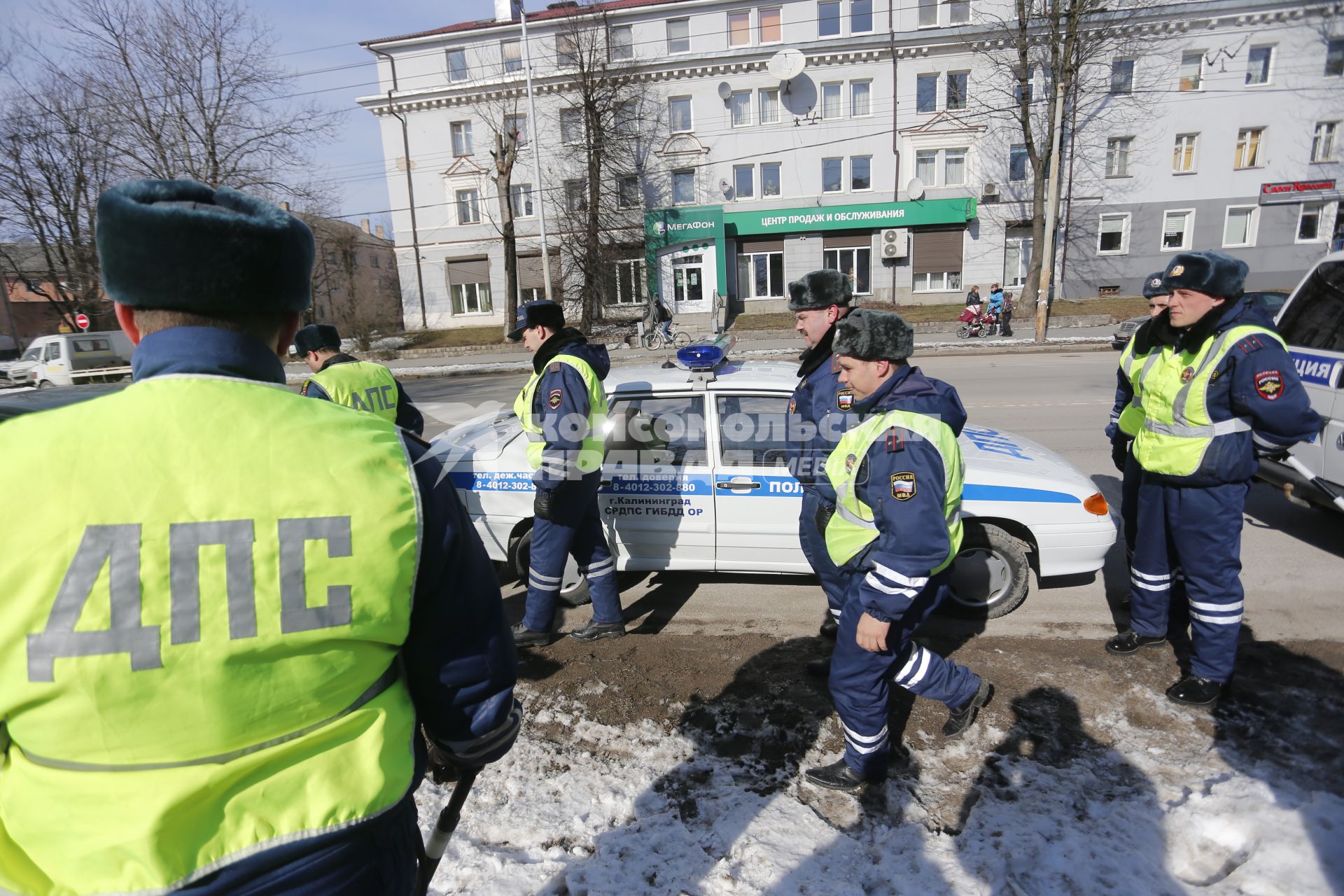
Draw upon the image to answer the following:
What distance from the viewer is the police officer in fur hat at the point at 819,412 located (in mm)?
3377

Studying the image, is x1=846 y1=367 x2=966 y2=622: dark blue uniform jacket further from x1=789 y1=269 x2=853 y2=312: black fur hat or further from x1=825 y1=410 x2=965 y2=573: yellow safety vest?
x1=789 y1=269 x2=853 y2=312: black fur hat

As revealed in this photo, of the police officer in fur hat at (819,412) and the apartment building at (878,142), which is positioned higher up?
the apartment building at (878,142)

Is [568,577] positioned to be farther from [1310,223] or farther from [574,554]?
[1310,223]

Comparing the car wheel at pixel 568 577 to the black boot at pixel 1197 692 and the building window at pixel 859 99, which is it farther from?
the building window at pixel 859 99

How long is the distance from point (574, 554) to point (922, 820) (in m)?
2.26

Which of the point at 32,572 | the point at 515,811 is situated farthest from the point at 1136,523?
the point at 32,572

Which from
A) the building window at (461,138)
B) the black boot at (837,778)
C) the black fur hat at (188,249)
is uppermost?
the building window at (461,138)

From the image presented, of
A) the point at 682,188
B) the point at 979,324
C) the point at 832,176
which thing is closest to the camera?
the point at 979,324

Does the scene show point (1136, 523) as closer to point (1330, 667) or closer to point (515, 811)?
point (1330, 667)

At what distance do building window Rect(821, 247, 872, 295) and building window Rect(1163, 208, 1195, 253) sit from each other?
11886 mm

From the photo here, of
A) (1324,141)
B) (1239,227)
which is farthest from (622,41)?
(1324,141)

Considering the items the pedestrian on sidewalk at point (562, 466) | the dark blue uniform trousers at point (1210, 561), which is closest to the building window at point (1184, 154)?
the dark blue uniform trousers at point (1210, 561)

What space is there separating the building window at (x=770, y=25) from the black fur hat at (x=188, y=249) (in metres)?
33.8

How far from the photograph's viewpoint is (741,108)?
3023cm
